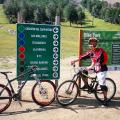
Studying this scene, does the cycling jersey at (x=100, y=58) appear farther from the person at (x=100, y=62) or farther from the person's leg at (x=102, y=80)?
the person's leg at (x=102, y=80)

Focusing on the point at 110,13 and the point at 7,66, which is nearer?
the point at 7,66

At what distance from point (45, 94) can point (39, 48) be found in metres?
1.23

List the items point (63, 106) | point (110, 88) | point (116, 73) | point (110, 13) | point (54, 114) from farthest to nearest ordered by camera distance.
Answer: point (110, 13) < point (116, 73) < point (110, 88) < point (63, 106) < point (54, 114)

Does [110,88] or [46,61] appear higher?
[46,61]

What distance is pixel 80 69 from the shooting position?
11172mm

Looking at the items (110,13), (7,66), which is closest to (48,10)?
(110,13)

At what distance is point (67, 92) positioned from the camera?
36.3ft

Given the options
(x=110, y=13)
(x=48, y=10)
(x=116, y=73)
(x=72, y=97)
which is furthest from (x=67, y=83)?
(x=110, y=13)

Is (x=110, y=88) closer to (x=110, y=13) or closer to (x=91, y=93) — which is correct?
(x=91, y=93)

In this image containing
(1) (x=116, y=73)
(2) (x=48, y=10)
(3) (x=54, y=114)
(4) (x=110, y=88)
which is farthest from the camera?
(2) (x=48, y=10)

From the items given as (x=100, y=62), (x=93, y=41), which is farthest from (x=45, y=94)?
(x=93, y=41)

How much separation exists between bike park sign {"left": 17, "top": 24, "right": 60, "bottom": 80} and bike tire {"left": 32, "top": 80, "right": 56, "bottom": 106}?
14.4 inches

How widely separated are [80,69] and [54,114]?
160 cm

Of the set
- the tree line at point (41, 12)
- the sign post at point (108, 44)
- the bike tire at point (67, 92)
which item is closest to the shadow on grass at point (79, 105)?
the bike tire at point (67, 92)
